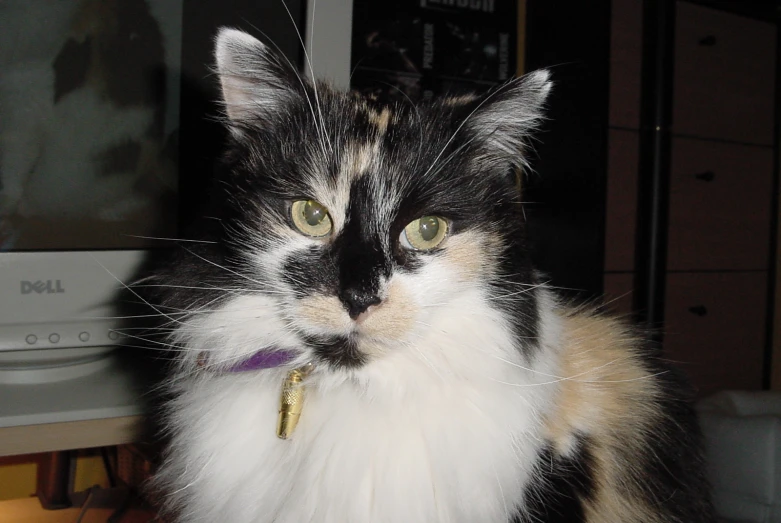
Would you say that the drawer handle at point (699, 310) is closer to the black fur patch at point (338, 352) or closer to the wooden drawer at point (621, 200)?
the wooden drawer at point (621, 200)

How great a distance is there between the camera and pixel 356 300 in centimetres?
66

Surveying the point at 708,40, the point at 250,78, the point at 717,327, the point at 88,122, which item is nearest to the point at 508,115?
the point at 250,78

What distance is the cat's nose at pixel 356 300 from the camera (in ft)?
2.16

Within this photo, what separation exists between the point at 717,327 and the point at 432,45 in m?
1.34

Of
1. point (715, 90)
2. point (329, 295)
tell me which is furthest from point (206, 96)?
point (715, 90)

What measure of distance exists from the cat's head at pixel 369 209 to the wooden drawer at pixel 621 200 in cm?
112

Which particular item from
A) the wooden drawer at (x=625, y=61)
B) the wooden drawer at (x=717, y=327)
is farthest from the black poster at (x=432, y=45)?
the wooden drawer at (x=717, y=327)

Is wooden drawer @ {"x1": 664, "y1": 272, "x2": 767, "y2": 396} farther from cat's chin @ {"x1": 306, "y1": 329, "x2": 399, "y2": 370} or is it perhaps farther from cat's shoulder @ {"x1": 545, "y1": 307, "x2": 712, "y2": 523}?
cat's chin @ {"x1": 306, "y1": 329, "x2": 399, "y2": 370}

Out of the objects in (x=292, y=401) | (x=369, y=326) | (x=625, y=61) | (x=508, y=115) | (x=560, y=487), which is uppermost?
(x=625, y=61)

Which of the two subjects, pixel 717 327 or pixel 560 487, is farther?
pixel 717 327

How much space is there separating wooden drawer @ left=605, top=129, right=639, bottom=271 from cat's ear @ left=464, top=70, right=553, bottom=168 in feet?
3.58

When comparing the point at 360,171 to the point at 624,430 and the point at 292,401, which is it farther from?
→ the point at 624,430

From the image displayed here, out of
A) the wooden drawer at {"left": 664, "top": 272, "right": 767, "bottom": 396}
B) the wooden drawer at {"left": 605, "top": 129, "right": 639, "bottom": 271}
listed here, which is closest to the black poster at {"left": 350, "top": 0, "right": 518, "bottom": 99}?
the wooden drawer at {"left": 605, "top": 129, "right": 639, "bottom": 271}

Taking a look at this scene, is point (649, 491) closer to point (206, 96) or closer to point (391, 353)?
point (391, 353)
